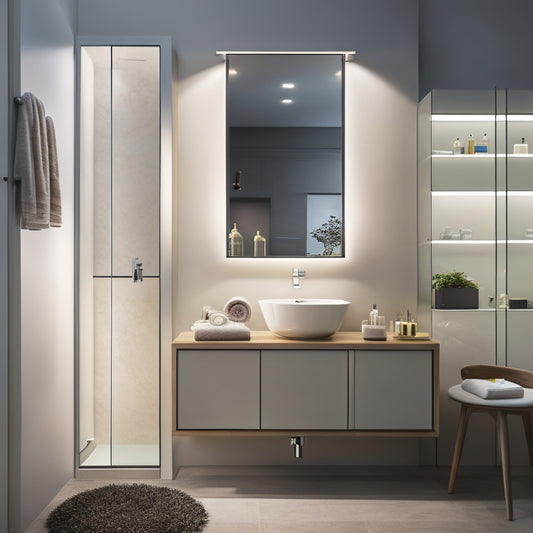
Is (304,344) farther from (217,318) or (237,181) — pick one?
(237,181)

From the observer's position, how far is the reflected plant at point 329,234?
330cm

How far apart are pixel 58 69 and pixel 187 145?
81cm

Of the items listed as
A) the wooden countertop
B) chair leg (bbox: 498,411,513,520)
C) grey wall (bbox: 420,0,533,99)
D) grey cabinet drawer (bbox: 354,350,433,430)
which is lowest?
chair leg (bbox: 498,411,513,520)

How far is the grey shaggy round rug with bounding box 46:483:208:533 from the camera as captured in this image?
96.8 inches

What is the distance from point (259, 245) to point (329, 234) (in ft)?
1.39

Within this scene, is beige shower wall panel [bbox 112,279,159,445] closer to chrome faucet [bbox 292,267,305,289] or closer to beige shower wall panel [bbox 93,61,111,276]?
beige shower wall panel [bbox 93,61,111,276]

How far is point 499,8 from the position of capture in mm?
3574

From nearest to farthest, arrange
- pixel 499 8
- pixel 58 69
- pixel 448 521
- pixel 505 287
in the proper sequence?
1. pixel 448 521
2. pixel 58 69
3. pixel 505 287
4. pixel 499 8

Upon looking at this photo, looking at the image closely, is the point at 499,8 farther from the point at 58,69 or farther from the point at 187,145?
the point at 58,69

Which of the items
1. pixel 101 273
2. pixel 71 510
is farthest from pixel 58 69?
pixel 71 510

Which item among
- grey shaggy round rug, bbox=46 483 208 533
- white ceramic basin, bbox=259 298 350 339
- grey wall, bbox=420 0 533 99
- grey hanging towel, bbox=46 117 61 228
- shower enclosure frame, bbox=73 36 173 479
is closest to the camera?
grey shaggy round rug, bbox=46 483 208 533

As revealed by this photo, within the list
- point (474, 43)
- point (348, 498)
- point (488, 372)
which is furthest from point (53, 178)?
point (474, 43)

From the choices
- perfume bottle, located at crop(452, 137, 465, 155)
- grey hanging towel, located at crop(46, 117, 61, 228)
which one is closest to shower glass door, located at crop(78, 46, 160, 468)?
grey hanging towel, located at crop(46, 117, 61, 228)

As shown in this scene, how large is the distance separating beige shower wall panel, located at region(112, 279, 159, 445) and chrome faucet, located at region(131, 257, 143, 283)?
4 centimetres
